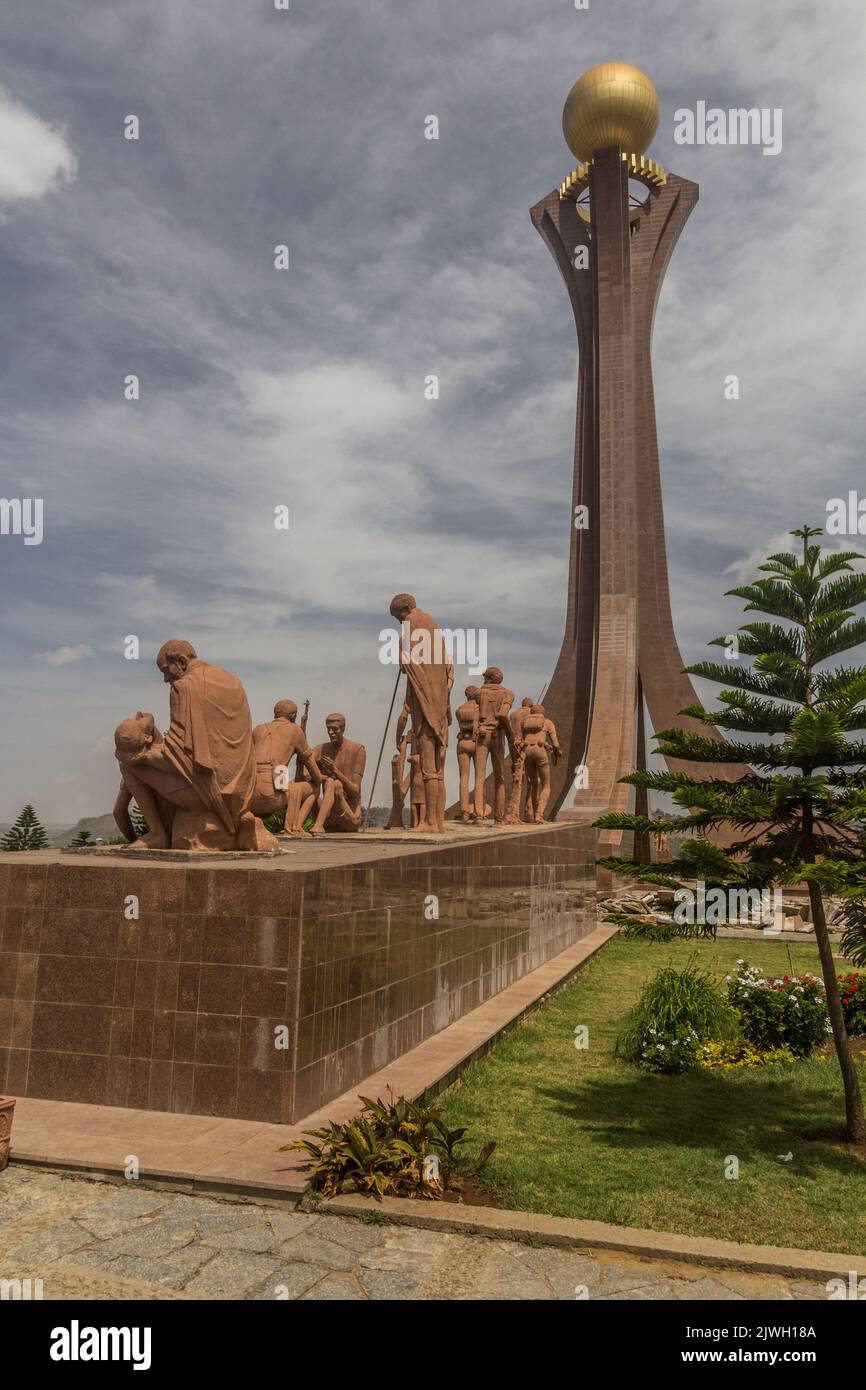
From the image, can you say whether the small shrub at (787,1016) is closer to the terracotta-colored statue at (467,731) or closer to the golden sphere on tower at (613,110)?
the terracotta-colored statue at (467,731)

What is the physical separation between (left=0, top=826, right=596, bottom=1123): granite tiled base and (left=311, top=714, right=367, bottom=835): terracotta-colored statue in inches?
172

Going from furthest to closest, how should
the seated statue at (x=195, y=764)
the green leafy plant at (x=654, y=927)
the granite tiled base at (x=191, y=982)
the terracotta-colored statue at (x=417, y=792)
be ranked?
the terracotta-colored statue at (x=417, y=792), the seated statue at (x=195, y=764), the green leafy plant at (x=654, y=927), the granite tiled base at (x=191, y=982)

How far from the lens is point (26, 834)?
51.4ft

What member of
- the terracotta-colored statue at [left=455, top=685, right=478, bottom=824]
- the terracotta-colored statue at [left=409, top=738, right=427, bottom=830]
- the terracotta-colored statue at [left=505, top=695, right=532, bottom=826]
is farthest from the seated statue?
the terracotta-colored statue at [left=505, top=695, right=532, bottom=826]

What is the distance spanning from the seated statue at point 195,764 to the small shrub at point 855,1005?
19.3ft

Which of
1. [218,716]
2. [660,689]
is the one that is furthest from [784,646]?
[660,689]

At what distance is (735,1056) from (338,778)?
207 inches

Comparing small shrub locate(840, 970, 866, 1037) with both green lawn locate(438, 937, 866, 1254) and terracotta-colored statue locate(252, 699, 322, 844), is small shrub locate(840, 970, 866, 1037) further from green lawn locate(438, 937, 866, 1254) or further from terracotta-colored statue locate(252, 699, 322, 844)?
terracotta-colored statue locate(252, 699, 322, 844)

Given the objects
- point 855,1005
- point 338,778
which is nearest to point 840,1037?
point 855,1005

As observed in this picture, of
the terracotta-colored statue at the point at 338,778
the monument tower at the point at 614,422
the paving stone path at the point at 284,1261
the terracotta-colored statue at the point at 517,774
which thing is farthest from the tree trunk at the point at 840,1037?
the monument tower at the point at 614,422

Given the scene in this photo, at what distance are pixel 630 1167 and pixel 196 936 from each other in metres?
2.81

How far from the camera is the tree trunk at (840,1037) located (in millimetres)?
5605
